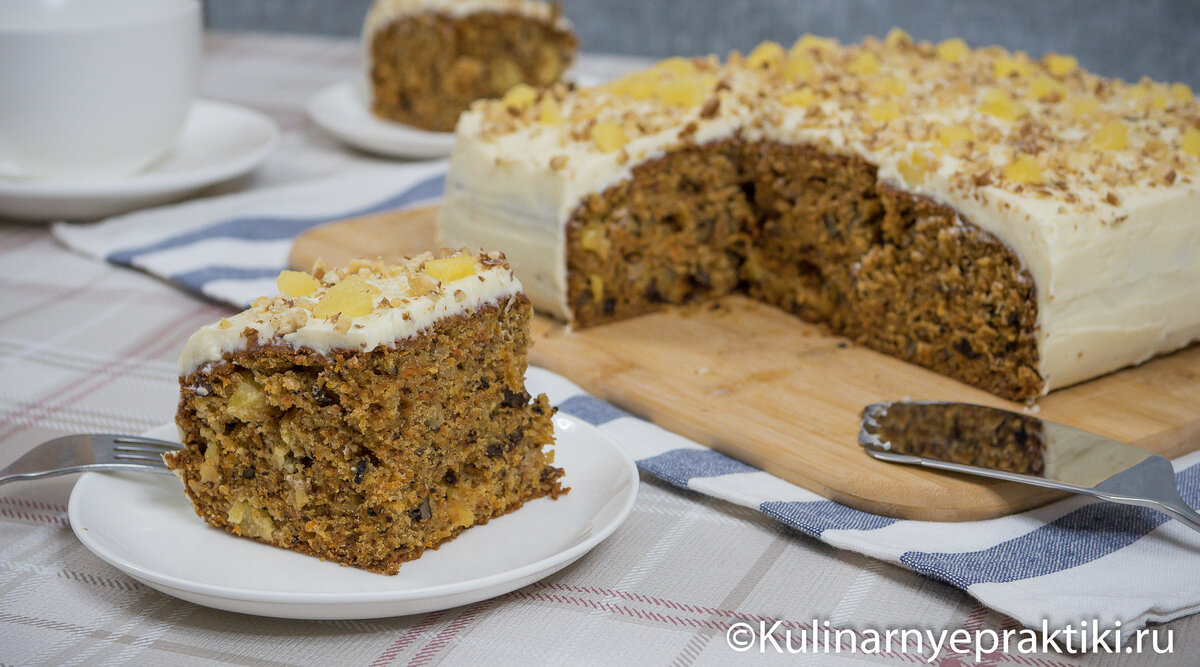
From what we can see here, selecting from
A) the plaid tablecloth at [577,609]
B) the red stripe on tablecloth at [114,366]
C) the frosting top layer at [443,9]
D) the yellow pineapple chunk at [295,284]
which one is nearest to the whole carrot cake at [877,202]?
the red stripe on tablecloth at [114,366]

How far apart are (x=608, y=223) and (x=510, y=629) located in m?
1.55

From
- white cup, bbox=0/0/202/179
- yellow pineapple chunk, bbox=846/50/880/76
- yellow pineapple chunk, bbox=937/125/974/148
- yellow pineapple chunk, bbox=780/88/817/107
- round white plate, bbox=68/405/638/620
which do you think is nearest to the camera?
round white plate, bbox=68/405/638/620

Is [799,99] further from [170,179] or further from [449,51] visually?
[170,179]

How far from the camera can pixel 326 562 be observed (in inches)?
79.3

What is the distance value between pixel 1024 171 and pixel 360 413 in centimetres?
173

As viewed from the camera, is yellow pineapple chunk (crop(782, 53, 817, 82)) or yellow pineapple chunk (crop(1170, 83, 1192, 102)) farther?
yellow pineapple chunk (crop(782, 53, 817, 82))

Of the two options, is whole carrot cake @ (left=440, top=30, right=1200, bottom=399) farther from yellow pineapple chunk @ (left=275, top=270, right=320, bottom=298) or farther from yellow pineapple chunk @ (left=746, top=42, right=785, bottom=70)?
yellow pineapple chunk @ (left=275, top=270, right=320, bottom=298)

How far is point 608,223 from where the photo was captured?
322 cm

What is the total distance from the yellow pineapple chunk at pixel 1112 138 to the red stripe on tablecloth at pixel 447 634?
6.68ft

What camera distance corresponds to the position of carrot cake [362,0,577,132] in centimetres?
471

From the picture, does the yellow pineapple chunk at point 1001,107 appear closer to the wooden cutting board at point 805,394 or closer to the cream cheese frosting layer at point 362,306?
the wooden cutting board at point 805,394

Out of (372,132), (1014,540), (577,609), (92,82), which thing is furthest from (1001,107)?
(92,82)

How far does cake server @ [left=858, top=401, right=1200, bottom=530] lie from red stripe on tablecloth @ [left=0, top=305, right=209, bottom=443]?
1.82 m

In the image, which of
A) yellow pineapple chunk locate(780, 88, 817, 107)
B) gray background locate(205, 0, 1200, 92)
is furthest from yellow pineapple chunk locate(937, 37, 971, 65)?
gray background locate(205, 0, 1200, 92)
